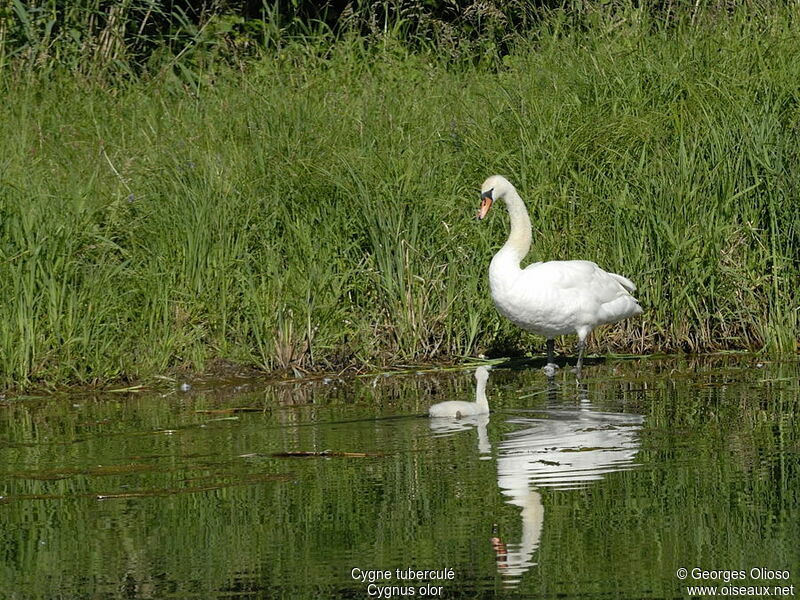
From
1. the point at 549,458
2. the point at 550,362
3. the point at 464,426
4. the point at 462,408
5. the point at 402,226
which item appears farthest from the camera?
the point at 402,226

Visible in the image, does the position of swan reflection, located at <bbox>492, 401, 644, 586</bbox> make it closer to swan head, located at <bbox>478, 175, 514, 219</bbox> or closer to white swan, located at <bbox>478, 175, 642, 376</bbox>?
white swan, located at <bbox>478, 175, 642, 376</bbox>

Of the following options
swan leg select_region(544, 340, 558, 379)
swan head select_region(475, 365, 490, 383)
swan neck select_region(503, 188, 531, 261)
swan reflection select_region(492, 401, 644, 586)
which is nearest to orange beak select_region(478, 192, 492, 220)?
swan neck select_region(503, 188, 531, 261)

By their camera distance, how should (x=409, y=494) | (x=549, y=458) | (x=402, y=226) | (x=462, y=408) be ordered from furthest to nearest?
(x=402, y=226)
(x=462, y=408)
(x=549, y=458)
(x=409, y=494)

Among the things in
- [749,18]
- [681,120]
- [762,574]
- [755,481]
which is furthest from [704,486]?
[749,18]

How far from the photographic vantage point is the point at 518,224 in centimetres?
942

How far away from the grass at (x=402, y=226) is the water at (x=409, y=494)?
973 millimetres

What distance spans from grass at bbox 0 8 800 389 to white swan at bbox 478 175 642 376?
2.07 ft

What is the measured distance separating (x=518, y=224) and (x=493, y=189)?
0.29 m

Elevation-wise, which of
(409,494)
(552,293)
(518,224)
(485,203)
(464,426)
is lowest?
(409,494)

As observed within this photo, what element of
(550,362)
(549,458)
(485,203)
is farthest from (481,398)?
(485,203)

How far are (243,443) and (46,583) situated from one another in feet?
7.61

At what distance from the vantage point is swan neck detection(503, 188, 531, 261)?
9359mm

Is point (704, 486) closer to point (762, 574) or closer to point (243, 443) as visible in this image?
point (762, 574)

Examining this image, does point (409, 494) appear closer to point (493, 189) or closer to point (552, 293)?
point (552, 293)
